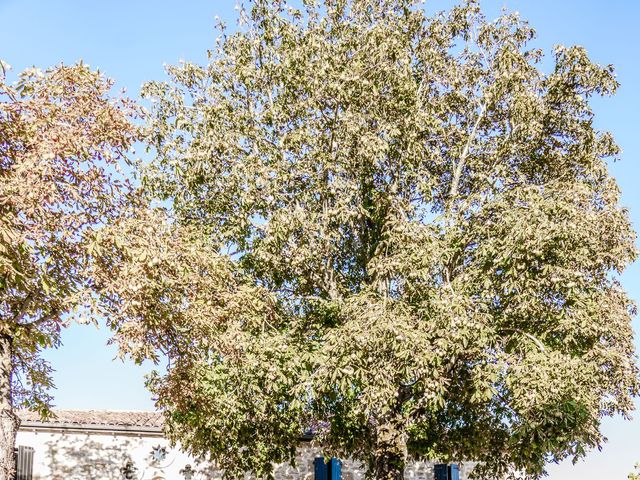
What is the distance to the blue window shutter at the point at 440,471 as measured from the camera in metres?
21.5

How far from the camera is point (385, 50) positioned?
1594 centimetres

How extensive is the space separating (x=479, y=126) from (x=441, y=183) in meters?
1.62

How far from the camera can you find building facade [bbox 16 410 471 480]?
63.7 ft

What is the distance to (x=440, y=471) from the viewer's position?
2183 centimetres

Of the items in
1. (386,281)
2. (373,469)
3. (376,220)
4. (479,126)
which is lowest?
(373,469)

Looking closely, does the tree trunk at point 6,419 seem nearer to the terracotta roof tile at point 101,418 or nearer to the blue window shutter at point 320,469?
the terracotta roof tile at point 101,418

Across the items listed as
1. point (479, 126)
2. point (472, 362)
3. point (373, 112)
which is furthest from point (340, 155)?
point (472, 362)

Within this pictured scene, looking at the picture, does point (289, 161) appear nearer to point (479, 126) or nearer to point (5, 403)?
point (479, 126)

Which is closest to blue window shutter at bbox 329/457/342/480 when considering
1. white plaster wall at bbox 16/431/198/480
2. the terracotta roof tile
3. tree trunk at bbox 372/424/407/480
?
white plaster wall at bbox 16/431/198/480

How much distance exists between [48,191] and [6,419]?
341 centimetres

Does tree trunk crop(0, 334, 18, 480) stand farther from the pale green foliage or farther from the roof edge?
the roof edge

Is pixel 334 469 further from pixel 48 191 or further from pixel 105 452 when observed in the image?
pixel 48 191

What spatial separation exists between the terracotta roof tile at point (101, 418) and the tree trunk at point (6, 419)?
28.1ft

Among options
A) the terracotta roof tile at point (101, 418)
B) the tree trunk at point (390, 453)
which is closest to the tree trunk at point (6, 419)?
the tree trunk at point (390, 453)
